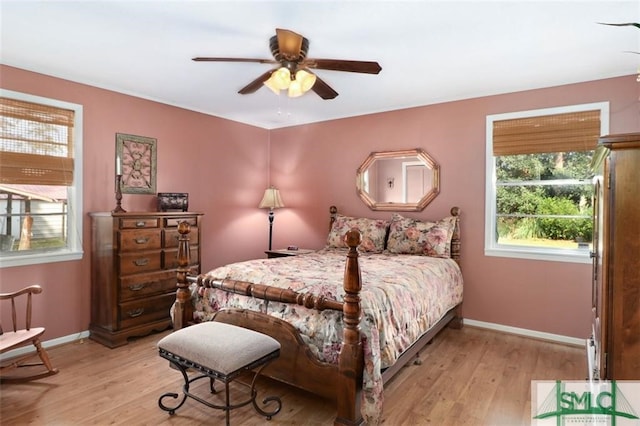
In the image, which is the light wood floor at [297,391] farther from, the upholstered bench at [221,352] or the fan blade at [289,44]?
the fan blade at [289,44]

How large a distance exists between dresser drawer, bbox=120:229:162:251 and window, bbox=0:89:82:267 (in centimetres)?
54

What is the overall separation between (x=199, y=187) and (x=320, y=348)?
2975mm

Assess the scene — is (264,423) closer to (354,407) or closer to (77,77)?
(354,407)

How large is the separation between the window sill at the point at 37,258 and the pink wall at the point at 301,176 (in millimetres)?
54

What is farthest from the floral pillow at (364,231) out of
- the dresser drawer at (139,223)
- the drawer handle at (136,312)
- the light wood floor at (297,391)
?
the drawer handle at (136,312)

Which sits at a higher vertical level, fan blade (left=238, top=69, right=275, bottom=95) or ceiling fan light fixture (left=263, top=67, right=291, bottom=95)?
fan blade (left=238, top=69, right=275, bottom=95)

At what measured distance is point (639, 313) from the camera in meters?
1.22

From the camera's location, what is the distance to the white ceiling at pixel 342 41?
83.7 inches

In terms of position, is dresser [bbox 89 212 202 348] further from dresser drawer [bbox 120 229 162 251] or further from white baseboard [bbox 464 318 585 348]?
white baseboard [bbox 464 318 585 348]

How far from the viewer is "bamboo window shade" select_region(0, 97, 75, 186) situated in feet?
9.64

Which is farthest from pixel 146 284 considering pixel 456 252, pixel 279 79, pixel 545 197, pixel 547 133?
pixel 547 133

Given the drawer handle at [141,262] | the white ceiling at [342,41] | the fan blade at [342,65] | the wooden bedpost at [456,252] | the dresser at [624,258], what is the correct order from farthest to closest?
Answer: the wooden bedpost at [456,252], the drawer handle at [141,262], the fan blade at [342,65], the white ceiling at [342,41], the dresser at [624,258]

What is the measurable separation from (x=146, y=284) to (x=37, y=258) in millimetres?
914

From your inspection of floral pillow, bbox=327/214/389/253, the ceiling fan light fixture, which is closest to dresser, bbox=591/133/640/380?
the ceiling fan light fixture
